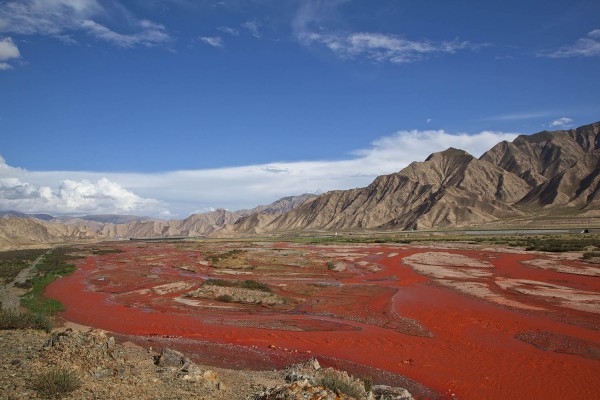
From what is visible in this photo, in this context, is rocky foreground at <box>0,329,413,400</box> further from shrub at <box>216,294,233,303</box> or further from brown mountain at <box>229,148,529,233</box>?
brown mountain at <box>229,148,529,233</box>

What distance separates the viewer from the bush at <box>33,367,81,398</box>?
802cm

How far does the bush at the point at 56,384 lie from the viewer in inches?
316

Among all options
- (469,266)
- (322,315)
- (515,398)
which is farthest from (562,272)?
(515,398)

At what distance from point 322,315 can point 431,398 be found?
35.3 feet

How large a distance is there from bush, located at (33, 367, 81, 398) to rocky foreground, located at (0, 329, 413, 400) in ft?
0.14

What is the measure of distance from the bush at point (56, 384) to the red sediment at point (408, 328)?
784 cm

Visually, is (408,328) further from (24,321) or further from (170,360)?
(24,321)

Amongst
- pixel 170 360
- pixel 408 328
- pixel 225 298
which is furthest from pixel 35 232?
pixel 170 360

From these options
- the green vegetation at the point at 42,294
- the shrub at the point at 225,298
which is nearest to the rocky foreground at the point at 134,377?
the green vegetation at the point at 42,294

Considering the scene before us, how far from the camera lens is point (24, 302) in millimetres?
25641

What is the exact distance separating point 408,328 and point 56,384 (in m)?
15.0

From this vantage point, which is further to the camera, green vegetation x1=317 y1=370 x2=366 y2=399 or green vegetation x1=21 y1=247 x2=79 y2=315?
green vegetation x1=21 y1=247 x2=79 y2=315

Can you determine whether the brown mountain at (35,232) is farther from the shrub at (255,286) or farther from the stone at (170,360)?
the stone at (170,360)

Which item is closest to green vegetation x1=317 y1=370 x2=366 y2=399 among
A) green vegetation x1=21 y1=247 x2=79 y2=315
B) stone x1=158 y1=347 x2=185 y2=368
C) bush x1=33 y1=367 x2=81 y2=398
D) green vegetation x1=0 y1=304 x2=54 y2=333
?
stone x1=158 y1=347 x2=185 y2=368
